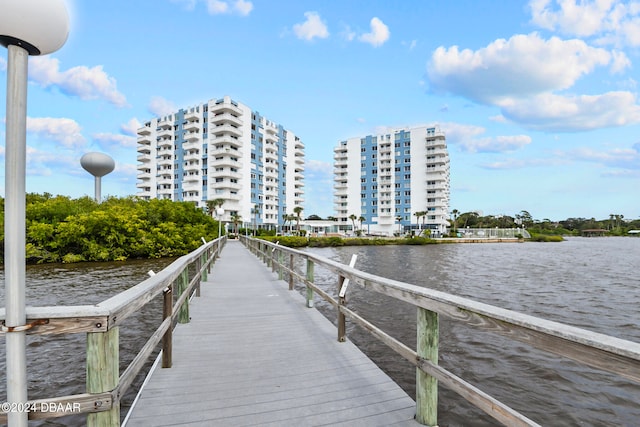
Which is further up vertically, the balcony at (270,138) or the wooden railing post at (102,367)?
the balcony at (270,138)

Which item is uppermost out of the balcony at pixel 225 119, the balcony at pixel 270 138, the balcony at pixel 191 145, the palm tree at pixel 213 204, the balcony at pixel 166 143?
the balcony at pixel 225 119

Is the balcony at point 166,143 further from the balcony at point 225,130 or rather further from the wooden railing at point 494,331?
the wooden railing at point 494,331

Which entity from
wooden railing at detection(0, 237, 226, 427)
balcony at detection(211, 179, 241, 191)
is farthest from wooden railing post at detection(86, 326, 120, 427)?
balcony at detection(211, 179, 241, 191)

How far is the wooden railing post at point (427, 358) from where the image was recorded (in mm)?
2617

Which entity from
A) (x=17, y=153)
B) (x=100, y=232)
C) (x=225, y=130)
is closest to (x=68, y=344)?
(x=17, y=153)

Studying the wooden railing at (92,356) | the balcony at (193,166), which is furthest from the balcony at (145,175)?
the wooden railing at (92,356)

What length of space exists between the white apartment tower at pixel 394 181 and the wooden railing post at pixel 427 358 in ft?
253

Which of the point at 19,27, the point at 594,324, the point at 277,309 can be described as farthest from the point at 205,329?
the point at 594,324

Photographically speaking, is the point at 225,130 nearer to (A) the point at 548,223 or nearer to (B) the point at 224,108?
(B) the point at 224,108

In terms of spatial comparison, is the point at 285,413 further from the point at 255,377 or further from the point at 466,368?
the point at 466,368

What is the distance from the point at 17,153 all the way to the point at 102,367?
1191 millimetres

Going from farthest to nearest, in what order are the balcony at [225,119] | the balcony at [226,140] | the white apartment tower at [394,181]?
the white apartment tower at [394,181]
the balcony at [225,119]
the balcony at [226,140]

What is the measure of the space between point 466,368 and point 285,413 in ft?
16.9

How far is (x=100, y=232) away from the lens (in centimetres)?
2825
